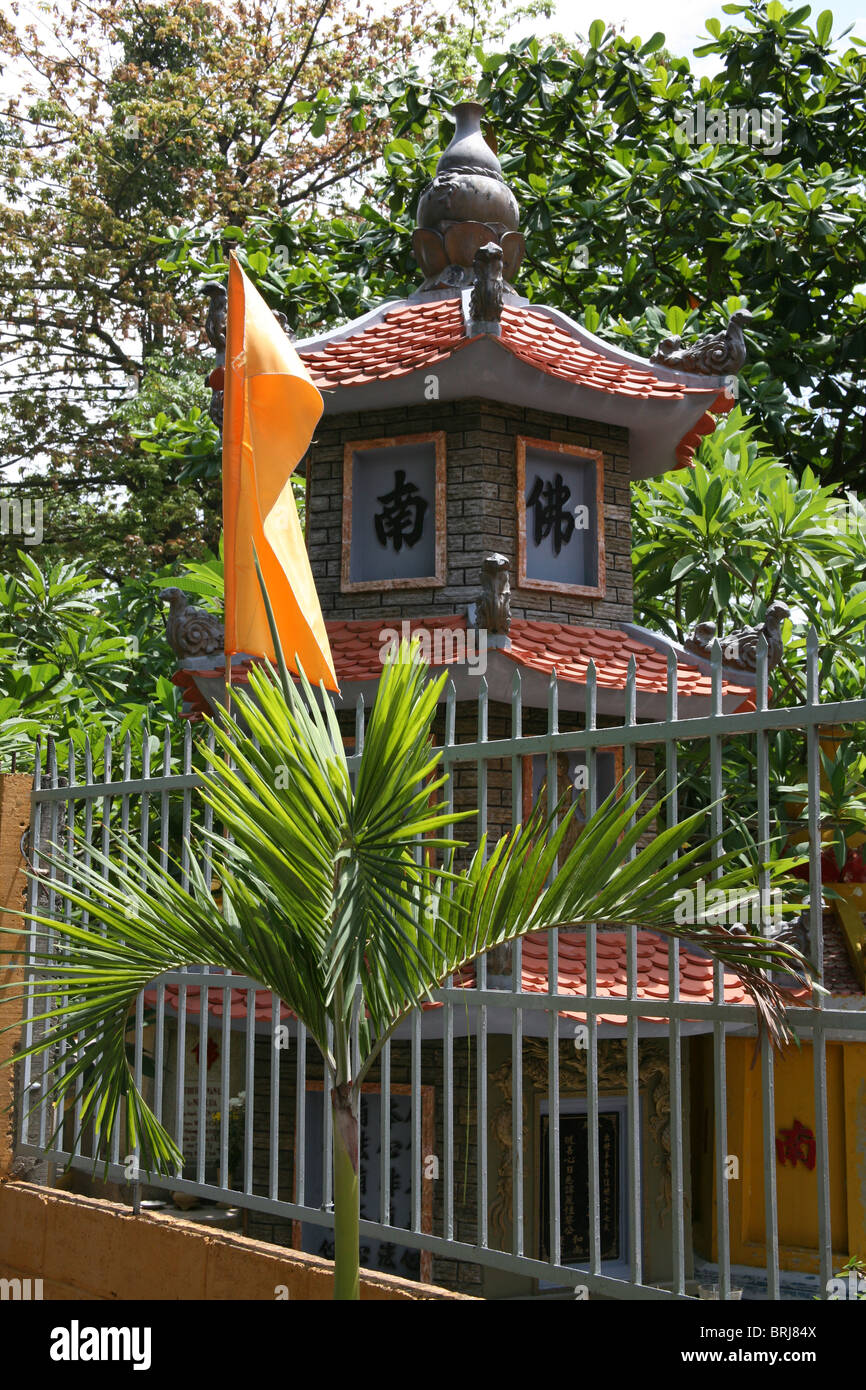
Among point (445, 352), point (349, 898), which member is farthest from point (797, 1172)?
point (349, 898)

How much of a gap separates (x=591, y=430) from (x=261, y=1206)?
6.34m

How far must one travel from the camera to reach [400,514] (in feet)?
31.6

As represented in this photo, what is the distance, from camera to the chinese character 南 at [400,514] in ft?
31.3

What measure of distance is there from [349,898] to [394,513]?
658 centimetres

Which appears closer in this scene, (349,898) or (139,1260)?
(349,898)

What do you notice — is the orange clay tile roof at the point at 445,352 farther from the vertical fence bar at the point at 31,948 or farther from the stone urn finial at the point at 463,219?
the vertical fence bar at the point at 31,948

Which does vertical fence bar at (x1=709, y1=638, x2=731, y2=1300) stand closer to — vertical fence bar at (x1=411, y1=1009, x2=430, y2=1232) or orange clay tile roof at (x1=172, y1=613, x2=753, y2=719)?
vertical fence bar at (x1=411, y1=1009, x2=430, y2=1232)

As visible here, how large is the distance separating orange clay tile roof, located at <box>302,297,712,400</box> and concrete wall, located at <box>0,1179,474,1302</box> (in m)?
5.39

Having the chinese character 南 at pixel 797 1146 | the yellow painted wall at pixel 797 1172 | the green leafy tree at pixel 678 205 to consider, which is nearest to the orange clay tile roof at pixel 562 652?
the yellow painted wall at pixel 797 1172

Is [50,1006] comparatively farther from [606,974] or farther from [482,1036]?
[606,974]

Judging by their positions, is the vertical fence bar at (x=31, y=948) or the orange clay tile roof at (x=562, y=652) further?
the orange clay tile roof at (x=562, y=652)

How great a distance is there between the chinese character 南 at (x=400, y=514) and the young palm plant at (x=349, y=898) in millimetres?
5777

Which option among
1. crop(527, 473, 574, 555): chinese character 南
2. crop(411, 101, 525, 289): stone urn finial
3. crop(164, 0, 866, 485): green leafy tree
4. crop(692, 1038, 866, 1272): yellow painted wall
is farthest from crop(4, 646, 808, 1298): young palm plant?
crop(164, 0, 866, 485): green leafy tree

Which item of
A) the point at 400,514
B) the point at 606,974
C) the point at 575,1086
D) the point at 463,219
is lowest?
the point at 575,1086
